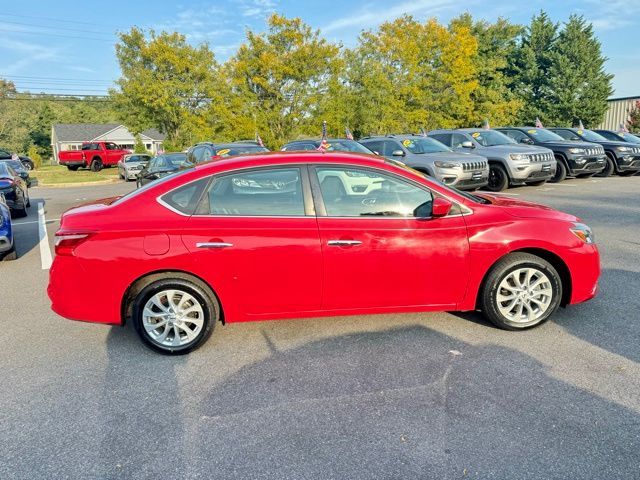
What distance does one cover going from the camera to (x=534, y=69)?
45938 millimetres

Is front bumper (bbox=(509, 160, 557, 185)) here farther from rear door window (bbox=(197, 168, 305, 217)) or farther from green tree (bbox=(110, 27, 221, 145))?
green tree (bbox=(110, 27, 221, 145))

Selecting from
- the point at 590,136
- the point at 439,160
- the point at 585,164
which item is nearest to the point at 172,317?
the point at 439,160

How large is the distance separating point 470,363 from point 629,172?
16.9 meters

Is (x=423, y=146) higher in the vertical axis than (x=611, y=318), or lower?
higher

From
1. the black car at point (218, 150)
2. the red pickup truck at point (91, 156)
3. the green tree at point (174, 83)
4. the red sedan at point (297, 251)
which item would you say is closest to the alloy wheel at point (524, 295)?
the red sedan at point (297, 251)

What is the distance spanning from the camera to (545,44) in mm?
47438

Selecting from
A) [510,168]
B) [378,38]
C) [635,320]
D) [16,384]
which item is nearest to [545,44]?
[378,38]

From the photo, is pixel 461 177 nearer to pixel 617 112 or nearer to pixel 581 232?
pixel 581 232

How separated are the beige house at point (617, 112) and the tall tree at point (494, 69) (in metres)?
7.84

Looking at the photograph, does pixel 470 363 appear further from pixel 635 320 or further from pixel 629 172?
pixel 629 172

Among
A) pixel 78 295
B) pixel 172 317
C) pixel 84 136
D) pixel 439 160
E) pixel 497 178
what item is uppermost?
pixel 84 136

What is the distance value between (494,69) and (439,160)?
3830 cm

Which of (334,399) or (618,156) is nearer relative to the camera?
(334,399)

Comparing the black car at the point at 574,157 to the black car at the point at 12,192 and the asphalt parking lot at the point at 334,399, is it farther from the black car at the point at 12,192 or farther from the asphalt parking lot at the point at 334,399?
the black car at the point at 12,192
